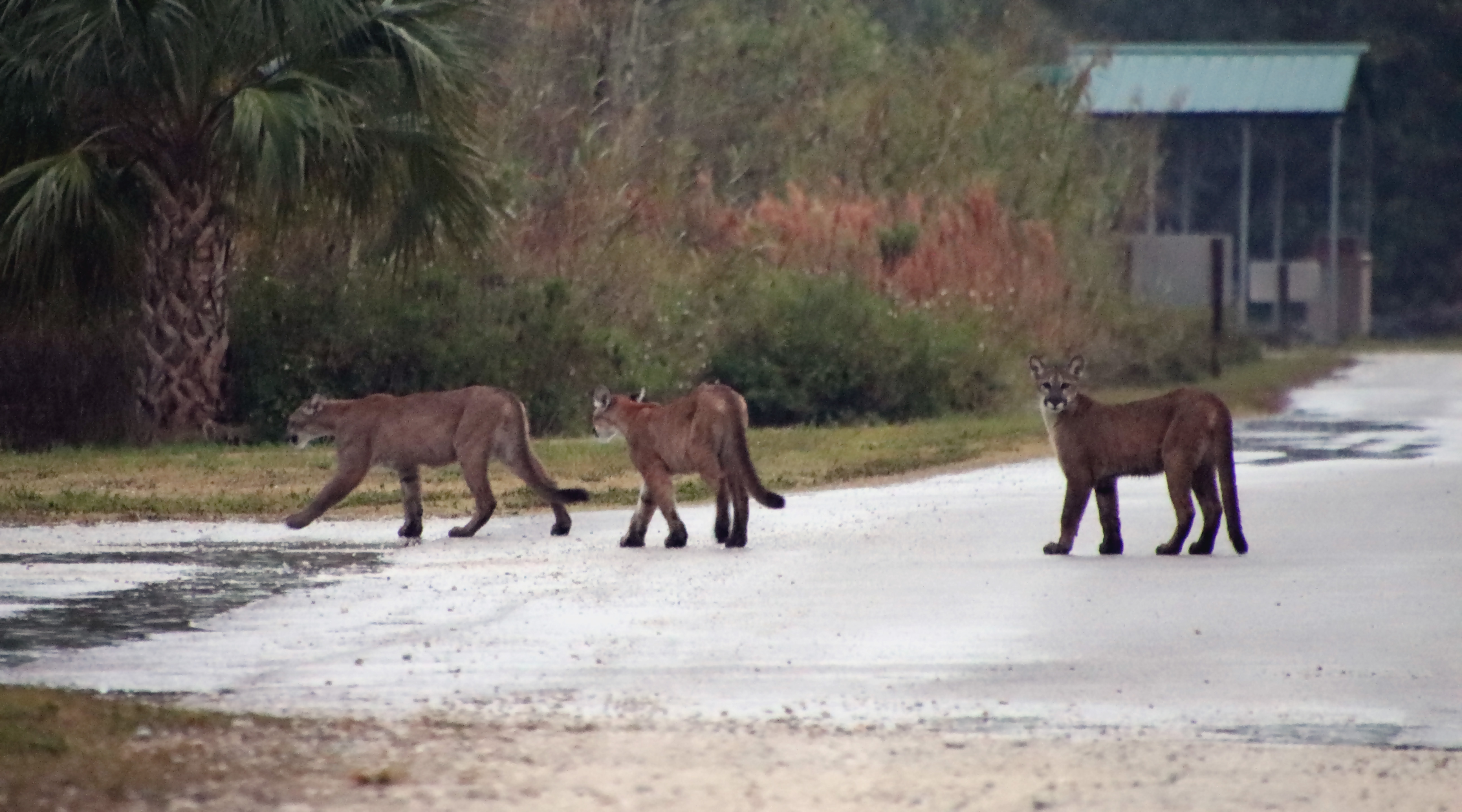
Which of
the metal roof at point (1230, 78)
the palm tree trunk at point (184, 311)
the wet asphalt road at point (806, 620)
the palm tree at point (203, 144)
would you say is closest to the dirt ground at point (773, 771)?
the wet asphalt road at point (806, 620)

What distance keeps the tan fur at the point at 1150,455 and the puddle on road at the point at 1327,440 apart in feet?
24.8

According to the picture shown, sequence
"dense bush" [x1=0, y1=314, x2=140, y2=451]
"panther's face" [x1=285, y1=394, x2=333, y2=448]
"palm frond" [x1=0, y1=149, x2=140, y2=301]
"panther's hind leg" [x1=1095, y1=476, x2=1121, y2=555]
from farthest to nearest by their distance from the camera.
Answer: "dense bush" [x1=0, y1=314, x2=140, y2=451]
"palm frond" [x1=0, y1=149, x2=140, y2=301]
"panther's face" [x1=285, y1=394, x2=333, y2=448]
"panther's hind leg" [x1=1095, y1=476, x2=1121, y2=555]

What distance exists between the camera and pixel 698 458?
52.1ft

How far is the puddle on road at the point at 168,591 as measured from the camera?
12.0 meters

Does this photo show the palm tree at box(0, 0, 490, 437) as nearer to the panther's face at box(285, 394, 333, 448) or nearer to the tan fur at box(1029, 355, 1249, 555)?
the panther's face at box(285, 394, 333, 448)

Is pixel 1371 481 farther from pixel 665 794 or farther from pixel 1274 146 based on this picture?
pixel 1274 146

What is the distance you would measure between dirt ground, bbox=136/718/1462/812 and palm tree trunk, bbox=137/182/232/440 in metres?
16.1

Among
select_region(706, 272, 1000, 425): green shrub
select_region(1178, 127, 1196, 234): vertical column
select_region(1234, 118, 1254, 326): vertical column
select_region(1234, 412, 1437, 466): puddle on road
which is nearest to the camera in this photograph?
select_region(1234, 412, 1437, 466): puddle on road

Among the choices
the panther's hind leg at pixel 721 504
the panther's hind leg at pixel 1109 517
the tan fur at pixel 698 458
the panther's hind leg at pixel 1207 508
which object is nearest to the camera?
the panther's hind leg at pixel 1207 508

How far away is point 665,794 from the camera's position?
26.8ft

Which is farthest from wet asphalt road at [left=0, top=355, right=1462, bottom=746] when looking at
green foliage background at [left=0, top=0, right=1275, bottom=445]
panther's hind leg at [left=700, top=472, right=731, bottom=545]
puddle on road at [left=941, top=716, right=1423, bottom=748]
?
green foliage background at [left=0, top=0, right=1275, bottom=445]

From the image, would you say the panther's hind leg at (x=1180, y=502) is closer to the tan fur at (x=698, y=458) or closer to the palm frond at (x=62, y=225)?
the tan fur at (x=698, y=458)

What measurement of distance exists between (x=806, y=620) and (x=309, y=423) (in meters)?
5.68

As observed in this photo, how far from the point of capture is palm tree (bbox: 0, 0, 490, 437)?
23.2 meters
